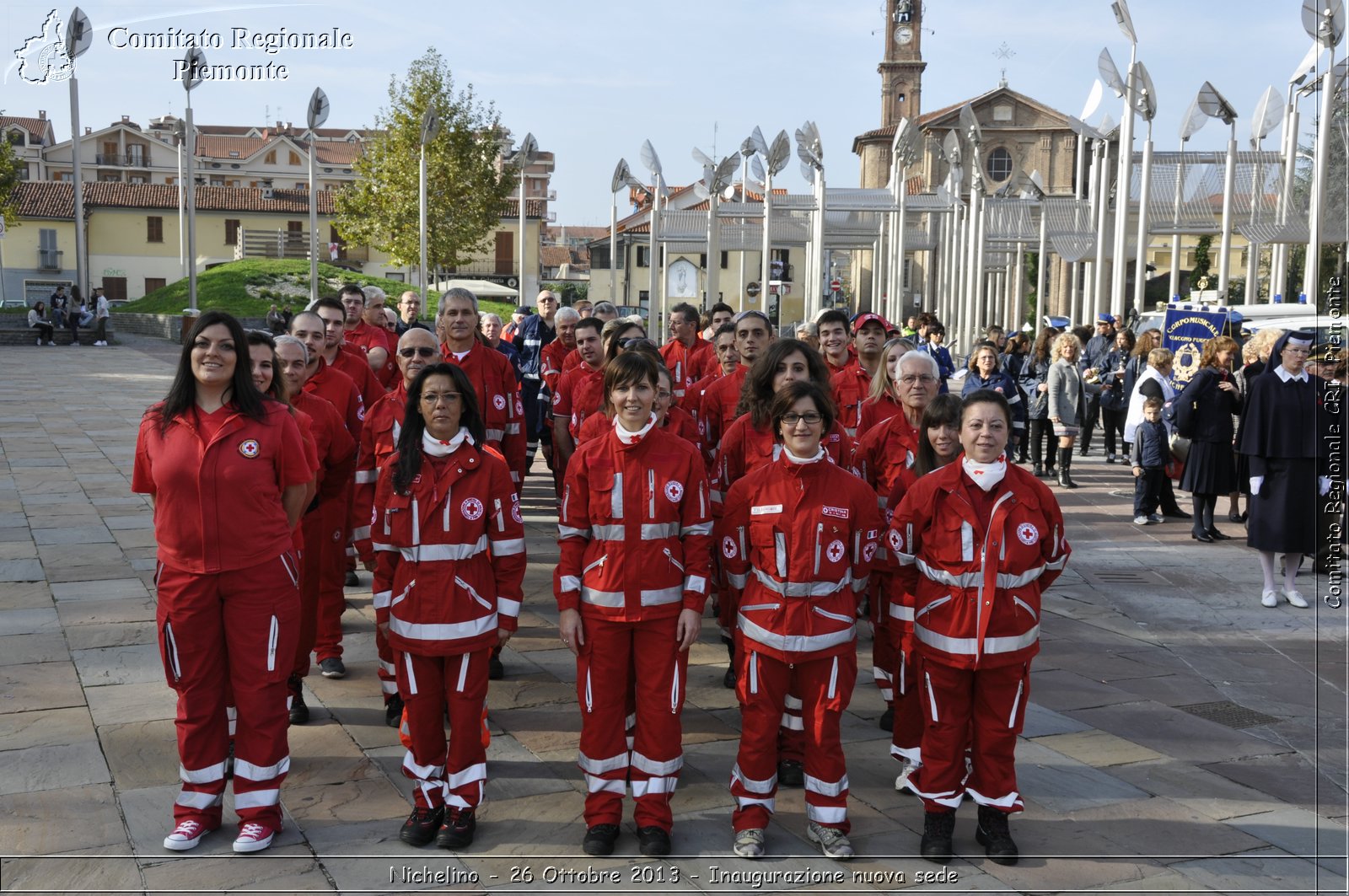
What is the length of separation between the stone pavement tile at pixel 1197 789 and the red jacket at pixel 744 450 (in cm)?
193

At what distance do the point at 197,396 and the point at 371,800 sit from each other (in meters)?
1.73

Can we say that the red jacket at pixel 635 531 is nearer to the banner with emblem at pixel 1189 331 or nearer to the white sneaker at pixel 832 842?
the white sneaker at pixel 832 842

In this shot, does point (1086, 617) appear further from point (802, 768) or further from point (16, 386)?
point (16, 386)

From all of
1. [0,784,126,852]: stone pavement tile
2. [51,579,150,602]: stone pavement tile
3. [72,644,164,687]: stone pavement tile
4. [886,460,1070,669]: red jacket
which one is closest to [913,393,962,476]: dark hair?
[886,460,1070,669]: red jacket

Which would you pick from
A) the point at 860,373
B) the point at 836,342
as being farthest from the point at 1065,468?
the point at 860,373

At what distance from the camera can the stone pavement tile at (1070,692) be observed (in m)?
6.43

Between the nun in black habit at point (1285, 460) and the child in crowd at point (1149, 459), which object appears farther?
the child in crowd at point (1149, 459)

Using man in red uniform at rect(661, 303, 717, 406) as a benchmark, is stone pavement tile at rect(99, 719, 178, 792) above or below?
below

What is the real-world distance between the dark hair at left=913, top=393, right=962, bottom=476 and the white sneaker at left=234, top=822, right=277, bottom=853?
9.80ft

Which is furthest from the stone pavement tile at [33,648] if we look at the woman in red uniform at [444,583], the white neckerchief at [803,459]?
the white neckerchief at [803,459]

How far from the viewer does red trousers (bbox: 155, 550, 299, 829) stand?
4410 millimetres

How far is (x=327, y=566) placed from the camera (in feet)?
20.0

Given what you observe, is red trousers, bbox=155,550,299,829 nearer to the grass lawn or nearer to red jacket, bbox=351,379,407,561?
red jacket, bbox=351,379,407,561

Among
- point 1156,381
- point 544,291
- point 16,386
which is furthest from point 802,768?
point 16,386
